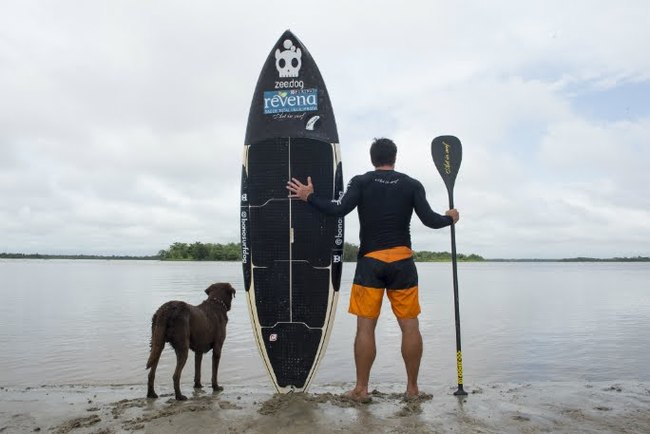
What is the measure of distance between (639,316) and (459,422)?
10817 mm

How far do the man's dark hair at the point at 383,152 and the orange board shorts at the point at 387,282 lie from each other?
75cm

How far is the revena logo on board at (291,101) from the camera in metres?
5.88

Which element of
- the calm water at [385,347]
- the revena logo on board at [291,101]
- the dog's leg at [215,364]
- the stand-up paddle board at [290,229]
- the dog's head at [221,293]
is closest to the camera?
the dog's leg at [215,364]

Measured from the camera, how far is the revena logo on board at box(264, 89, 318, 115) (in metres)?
5.88

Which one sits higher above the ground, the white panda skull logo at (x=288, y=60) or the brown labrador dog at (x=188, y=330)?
the white panda skull logo at (x=288, y=60)

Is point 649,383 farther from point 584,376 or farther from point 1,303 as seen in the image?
point 1,303

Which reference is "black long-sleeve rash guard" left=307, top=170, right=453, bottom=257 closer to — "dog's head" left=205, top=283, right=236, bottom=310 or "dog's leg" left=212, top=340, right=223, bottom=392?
"dog's head" left=205, top=283, right=236, bottom=310

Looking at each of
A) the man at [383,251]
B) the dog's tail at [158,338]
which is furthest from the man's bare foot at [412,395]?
the dog's tail at [158,338]

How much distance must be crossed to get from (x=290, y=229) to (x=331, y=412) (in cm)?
204

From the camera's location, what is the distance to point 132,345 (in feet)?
27.6

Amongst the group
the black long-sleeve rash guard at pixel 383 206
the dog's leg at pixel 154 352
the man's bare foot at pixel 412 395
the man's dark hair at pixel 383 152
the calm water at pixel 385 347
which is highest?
the man's dark hair at pixel 383 152

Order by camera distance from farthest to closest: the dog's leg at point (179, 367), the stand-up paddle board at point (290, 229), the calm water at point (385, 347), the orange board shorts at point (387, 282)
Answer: the calm water at point (385, 347), the stand-up paddle board at point (290, 229), the dog's leg at point (179, 367), the orange board shorts at point (387, 282)

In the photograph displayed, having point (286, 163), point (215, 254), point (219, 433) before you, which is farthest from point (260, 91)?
point (215, 254)

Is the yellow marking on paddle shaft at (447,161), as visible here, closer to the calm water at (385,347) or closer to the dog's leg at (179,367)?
the calm water at (385,347)
